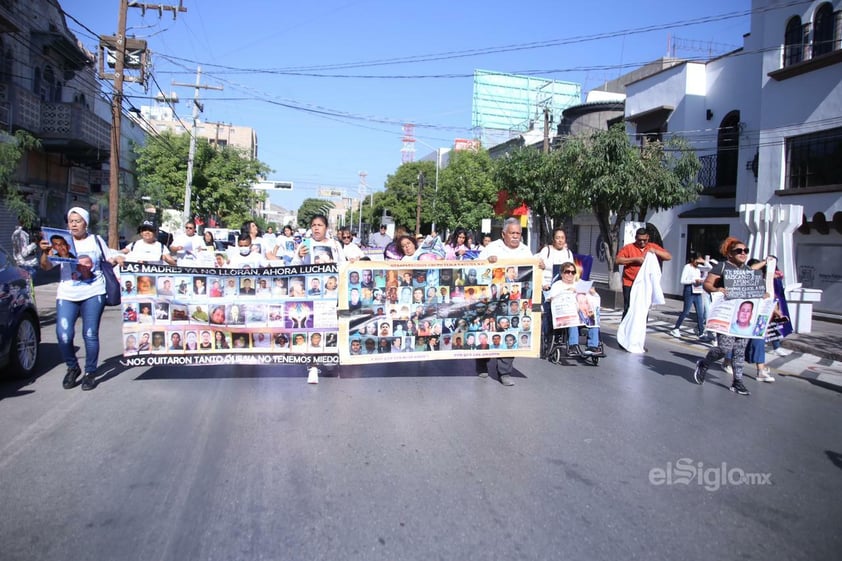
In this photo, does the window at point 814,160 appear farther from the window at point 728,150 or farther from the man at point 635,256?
the man at point 635,256

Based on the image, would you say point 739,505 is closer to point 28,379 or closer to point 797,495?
point 797,495

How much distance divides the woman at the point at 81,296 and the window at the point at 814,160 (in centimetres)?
1741

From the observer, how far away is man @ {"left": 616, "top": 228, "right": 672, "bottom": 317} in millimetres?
9883

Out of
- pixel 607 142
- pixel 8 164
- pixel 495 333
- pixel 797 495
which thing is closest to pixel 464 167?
pixel 607 142

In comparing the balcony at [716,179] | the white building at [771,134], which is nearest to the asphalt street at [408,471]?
the white building at [771,134]

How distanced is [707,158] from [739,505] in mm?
20934

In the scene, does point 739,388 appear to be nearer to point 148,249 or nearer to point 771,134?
point 148,249

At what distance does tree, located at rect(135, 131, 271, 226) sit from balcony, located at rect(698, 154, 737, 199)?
80.0ft

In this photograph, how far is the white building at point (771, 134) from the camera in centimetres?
1706

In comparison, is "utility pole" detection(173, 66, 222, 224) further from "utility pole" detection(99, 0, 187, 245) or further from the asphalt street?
the asphalt street

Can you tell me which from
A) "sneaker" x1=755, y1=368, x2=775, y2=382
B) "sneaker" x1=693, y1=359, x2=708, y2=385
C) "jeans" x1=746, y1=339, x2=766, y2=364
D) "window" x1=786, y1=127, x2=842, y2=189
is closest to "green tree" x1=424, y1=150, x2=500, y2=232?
"window" x1=786, y1=127, x2=842, y2=189

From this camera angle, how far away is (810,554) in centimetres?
345

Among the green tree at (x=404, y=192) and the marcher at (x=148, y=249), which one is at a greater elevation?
the green tree at (x=404, y=192)

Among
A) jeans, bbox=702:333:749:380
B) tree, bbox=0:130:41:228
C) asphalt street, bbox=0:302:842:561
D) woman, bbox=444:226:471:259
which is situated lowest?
asphalt street, bbox=0:302:842:561
